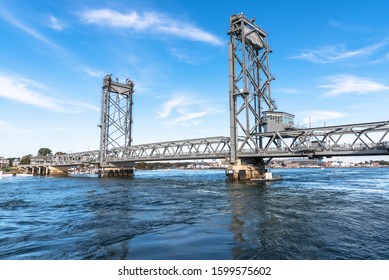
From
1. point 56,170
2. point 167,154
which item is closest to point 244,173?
point 167,154

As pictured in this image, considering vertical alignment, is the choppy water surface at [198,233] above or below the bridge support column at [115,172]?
below

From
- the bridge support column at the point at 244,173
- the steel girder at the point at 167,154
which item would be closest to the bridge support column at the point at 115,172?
the steel girder at the point at 167,154

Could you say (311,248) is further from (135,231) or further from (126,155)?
(126,155)

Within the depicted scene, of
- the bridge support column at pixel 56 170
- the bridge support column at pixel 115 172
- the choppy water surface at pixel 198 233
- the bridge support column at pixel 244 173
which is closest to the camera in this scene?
the choppy water surface at pixel 198 233

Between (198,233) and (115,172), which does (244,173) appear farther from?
(115,172)

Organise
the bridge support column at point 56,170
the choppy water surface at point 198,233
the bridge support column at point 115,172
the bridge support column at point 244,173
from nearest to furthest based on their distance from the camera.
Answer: the choppy water surface at point 198,233
the bridge support column at point 244,173
the bridge support column at point 115,172
the bridge support column at point 56,170

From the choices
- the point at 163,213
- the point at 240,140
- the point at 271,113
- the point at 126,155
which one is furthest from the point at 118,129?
the point at 163,213

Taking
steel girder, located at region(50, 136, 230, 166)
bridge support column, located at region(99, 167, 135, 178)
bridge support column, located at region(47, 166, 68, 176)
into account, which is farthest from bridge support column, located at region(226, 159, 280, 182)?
bridge support column, located at region(47, 166, 68, 176)

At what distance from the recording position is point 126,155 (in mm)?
81938

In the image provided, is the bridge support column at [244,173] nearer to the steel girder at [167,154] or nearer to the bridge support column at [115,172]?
the steel girder at [167,154]

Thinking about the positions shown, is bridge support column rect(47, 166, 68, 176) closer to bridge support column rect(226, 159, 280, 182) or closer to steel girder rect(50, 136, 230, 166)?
steel girder rect(50, 136, 230, 166)

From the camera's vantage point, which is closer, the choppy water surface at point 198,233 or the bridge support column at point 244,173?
the choppy water surface at point 198,233

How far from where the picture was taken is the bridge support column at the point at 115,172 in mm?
80938

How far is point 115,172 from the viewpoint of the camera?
83000 millimetres
